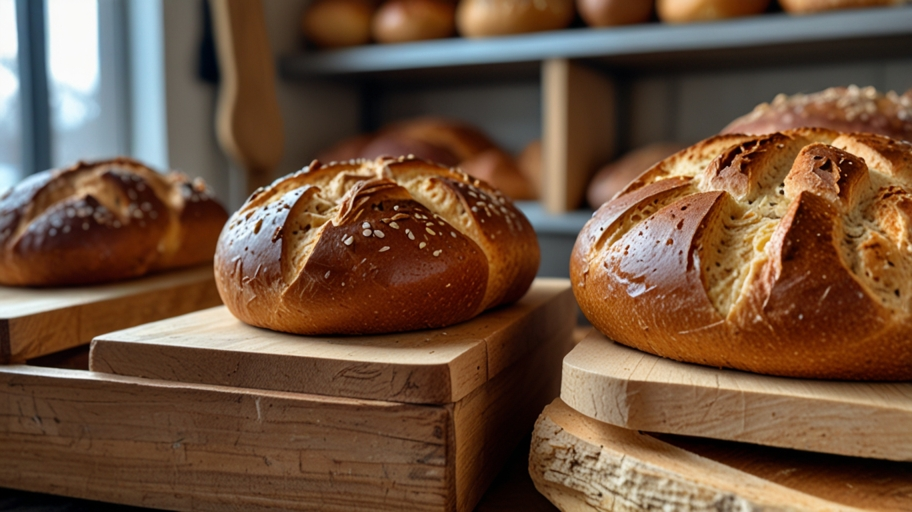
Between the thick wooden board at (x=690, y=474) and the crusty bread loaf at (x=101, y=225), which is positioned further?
the crusty bread loaf at (x=101, y=225)

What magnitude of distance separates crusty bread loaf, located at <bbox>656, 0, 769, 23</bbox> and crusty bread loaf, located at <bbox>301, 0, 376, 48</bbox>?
3.37 feet

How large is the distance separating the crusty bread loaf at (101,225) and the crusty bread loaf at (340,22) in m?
1.21

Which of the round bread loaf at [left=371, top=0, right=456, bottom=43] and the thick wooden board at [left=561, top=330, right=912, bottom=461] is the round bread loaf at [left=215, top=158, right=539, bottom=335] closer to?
the thick wooden board at [left=561, top=330, right=912, bottom=461]

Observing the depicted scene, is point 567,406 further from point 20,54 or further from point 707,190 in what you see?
point 20,54

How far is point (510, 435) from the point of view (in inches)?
35.2

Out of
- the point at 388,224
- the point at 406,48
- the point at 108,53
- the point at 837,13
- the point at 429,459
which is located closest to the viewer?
the point at 429,459

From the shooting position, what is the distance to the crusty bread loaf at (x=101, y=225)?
4.03 feet

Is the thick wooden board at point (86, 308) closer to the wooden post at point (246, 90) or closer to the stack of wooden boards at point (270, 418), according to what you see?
the stack of wooden boards at point (270, 418)

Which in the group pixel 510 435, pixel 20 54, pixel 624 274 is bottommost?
pixel 510 435

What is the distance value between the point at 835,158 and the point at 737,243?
13cm

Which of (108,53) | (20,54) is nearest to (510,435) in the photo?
(20,54)

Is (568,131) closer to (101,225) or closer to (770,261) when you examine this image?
(101,225)

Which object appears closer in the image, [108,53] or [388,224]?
[388,224]

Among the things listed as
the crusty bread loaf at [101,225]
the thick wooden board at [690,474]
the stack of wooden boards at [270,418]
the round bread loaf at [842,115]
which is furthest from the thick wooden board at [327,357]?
the round bread loaf at [842,115]
